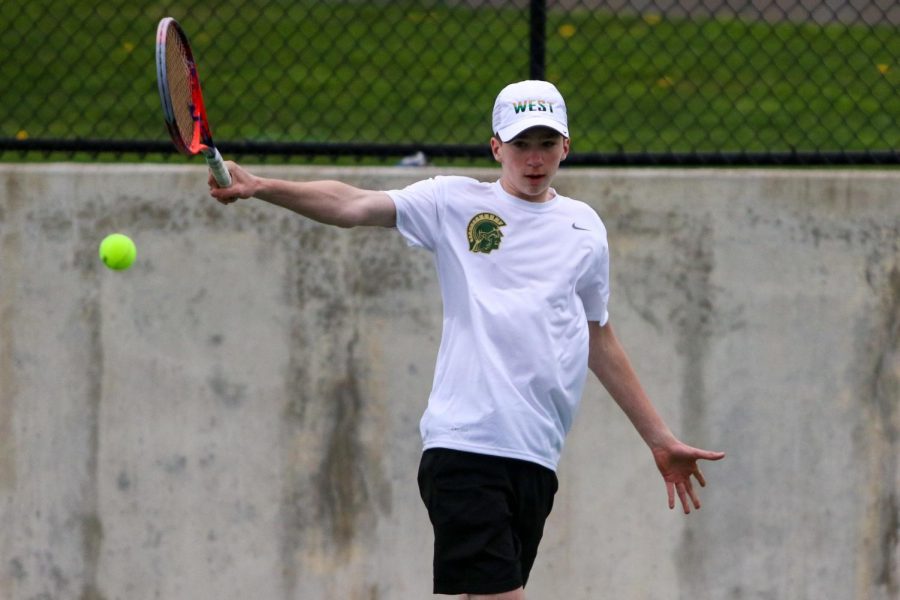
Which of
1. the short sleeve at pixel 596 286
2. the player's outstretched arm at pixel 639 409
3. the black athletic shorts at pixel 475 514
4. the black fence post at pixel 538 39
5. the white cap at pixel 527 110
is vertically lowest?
the black athletic shorts at pixel 475 514

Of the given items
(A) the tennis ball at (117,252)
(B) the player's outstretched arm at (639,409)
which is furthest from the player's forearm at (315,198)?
(A) the tennis ball at (117,252)

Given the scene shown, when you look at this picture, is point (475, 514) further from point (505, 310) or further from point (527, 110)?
point (527, 110)

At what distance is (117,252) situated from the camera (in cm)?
477

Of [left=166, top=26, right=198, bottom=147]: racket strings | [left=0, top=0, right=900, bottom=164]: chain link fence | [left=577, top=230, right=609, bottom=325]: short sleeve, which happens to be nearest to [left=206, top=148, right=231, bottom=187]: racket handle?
[left=166, top=26, right=198, bottom=147]: racket strings

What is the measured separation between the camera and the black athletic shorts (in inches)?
152

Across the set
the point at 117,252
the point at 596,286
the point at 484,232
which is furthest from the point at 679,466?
the point at 117,252

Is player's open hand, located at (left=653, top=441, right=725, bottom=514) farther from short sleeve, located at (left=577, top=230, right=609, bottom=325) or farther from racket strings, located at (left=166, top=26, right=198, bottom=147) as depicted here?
racket strings, located at (left=166, top=26, right=198, bottom=147)

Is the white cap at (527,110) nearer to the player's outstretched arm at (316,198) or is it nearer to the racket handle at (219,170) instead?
the player's outstretched arm at (316,198)

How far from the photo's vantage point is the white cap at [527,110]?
3955 millimetres

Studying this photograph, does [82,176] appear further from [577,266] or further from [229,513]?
[577,266]

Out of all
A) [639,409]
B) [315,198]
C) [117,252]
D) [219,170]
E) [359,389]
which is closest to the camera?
[219,170]

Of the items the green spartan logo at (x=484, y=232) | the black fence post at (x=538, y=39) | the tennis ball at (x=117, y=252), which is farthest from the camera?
the black fence post at (x=538, y=39)

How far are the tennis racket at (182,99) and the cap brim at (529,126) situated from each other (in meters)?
0.81

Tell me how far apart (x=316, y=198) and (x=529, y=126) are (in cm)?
61
